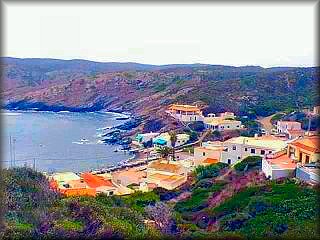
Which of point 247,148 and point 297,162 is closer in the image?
point 297,162

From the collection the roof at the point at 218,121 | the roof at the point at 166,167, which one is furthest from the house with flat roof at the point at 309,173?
the roof at the point at 218,121

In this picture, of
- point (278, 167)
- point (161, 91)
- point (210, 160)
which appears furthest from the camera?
point (161, 91)

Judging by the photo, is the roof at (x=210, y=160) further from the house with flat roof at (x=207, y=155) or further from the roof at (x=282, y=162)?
the roof at (x=282, y=162)

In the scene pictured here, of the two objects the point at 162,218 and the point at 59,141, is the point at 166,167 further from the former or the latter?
the point at 59,141

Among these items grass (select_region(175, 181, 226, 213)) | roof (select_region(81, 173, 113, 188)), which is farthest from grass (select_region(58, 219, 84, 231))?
roof (select_region(81, 173, 113, 188))

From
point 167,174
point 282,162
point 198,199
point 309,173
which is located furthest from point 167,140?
point 309,173

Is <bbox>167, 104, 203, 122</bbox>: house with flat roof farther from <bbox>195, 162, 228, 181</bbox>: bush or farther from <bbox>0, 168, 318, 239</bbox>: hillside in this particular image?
<bbox>0, 168, 318, 239</bbox>: hillside

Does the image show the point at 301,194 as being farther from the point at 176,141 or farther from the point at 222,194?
the point at 176,141
